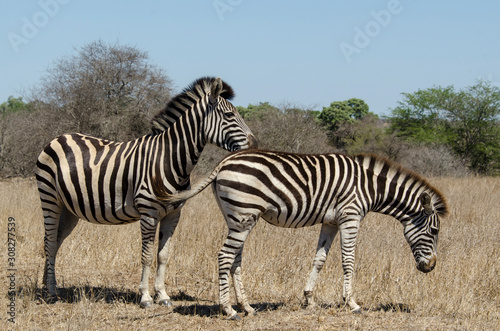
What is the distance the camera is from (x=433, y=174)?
83.4 ft

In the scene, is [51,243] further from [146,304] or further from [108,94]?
[108,94]

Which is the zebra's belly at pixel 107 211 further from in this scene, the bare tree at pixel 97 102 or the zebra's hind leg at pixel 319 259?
the bare tree at pixel 97 102

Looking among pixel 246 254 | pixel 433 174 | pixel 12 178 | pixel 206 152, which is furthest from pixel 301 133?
pixel 246 254

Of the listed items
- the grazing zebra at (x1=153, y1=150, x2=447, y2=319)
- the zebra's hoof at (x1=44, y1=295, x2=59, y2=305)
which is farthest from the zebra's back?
the zebra's hoof at (x1=44, y1=295, x2=59, y2=305)

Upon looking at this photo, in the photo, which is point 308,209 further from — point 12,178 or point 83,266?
point 12,178

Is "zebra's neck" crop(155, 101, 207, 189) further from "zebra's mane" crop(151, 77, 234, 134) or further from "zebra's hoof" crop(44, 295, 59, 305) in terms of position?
"zebra's hoof" crop(44, 295, 59, 305)

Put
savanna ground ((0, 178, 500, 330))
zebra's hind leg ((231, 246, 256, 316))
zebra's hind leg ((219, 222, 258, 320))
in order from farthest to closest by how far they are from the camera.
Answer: zebra's hind leg ((231, 246, 256, 316)) < zebra's hind leg ((219, 222, 258, 320)) < savanna ground ((0, 178, 500, 330))

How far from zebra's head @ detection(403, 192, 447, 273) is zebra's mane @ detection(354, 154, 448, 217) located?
0.14 m

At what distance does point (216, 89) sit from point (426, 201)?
2804 mm

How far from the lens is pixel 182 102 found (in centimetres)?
609

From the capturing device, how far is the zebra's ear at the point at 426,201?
225 inches

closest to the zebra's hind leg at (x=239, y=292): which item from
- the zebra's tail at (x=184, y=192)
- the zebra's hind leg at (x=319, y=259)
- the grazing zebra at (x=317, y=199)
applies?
the grazing zebra at (x=317, y=199)

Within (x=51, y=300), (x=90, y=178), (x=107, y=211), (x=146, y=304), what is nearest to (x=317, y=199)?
(x=146, y=304)

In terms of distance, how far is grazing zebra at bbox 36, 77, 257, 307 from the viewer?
5.64 meters
